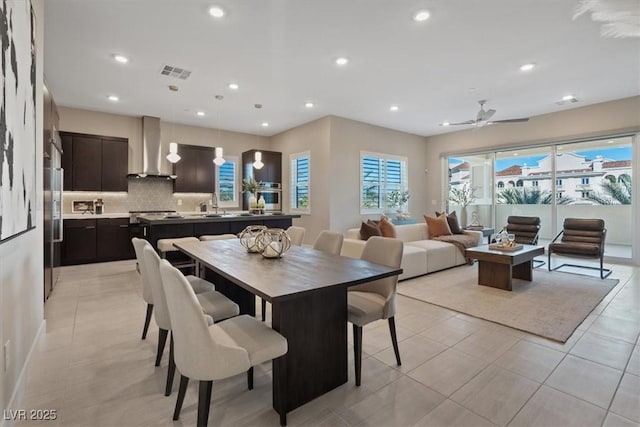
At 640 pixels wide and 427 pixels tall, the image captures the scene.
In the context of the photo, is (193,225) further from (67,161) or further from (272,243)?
(67,161)

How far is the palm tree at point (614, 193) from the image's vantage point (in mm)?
5742

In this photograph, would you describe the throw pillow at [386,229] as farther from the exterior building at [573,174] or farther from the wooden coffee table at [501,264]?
the exterior building at [573,174]

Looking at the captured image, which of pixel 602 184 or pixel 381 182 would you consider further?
pixel 381 182

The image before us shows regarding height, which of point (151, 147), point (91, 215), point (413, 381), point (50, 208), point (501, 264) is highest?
point (151, 147)

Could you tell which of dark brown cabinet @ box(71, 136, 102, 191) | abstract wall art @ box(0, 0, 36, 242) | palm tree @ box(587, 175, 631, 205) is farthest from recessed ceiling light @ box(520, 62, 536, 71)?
dark brown cabinet @ box(71, 136, 102, 191)

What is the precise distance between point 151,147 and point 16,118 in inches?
213

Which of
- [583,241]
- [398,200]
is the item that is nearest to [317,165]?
[398,200]

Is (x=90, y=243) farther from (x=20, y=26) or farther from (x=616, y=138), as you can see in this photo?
(x=616, y=138)

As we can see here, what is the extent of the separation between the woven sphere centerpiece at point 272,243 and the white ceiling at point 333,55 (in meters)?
2.22

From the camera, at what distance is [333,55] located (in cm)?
393

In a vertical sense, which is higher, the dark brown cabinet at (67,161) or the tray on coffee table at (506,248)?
the dark brown cabinet at (67,161)

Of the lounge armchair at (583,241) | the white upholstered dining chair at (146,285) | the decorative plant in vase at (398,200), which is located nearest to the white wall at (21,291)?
the white upholstered dining chair at (146,285)

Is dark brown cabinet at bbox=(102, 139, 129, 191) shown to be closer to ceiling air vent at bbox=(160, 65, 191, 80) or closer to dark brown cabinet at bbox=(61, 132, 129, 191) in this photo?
dark brown cabinet at bbox=(61, 132, 129, 191)

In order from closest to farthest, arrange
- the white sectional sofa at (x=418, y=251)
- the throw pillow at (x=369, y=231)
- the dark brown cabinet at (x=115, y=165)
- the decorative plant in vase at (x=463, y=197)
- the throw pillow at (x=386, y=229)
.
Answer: the white sectional sofa at (x=418, y=251) → the throw pillow at (x=369, y=231) → the throw pillow at (x=386, y=229) → the dark brown cabinet at (x=115, y=165) → the decorative plant in vase at (x=463, y=197)
